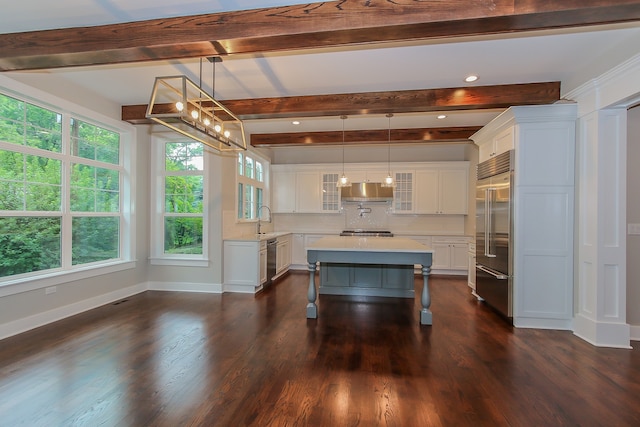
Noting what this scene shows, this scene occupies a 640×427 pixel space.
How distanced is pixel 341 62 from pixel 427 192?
4.27m

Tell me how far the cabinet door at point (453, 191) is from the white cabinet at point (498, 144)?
1.78 metres

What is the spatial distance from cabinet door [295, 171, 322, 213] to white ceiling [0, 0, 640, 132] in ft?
10.3

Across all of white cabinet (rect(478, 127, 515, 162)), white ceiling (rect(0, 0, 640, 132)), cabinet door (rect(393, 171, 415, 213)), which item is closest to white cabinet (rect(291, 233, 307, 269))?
cabinet door (rect(393, 171, 415, 213))

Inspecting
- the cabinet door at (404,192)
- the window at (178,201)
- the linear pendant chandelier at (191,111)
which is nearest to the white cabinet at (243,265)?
the window at (178,201)

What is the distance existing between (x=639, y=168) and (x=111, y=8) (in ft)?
16.9

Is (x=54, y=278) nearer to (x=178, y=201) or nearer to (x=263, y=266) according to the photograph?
(x=178, y=201)

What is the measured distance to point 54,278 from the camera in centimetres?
341

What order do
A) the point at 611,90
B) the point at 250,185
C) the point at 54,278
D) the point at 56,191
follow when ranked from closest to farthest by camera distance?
the point at 611,90 → the point at 54,278 → the point at 56,191 → the point at 250,185

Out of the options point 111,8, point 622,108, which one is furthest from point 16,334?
point 622,108

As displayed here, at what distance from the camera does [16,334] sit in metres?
3.02

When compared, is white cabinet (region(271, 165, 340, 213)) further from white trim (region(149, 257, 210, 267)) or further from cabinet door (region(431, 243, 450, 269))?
white trim (region(149, 257, 210, 267))

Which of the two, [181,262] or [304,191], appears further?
[304,191]

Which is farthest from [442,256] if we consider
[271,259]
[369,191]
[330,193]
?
[271,259]

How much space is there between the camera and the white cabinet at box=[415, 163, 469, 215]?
634cm
